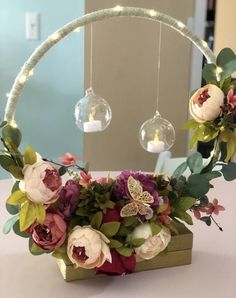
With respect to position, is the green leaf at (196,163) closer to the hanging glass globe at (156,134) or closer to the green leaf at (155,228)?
the green leaf at (155,228)

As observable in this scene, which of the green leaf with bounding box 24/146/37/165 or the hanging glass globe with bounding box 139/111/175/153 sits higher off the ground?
the green leaf with bounding box 24/146/37/165

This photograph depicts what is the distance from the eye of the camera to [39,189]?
0.71 meters

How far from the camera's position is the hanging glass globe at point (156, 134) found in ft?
4.29

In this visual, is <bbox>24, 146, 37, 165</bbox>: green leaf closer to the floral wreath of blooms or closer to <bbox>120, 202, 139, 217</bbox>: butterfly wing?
the floral wreath of blooms

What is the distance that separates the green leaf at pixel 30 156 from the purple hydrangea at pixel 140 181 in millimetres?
150

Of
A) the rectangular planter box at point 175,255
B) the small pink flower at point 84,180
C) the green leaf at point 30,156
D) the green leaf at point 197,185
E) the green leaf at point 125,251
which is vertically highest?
the green leaf at point 30,156

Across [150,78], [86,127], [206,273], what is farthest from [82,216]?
[150,78]

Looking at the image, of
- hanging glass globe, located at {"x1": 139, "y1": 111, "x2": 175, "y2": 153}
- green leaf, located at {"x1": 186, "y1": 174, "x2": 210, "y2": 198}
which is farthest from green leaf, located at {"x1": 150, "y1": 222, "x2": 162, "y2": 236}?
hanging glass globe, located at {"x1": 139, "y1": 111, "x2": 175, "y2": 153}

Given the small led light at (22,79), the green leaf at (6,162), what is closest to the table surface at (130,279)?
the green leaf at (6,162)

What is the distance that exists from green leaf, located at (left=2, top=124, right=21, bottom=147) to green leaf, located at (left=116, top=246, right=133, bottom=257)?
0.23 m

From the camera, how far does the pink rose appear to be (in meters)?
0.75

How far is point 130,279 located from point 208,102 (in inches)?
13.3

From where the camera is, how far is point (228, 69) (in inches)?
32.9

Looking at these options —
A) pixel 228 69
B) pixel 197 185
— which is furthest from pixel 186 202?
pixel 228 69
